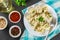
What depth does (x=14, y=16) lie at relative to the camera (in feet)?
4.31

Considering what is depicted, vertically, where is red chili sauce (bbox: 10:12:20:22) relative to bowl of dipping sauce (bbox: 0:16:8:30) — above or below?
above

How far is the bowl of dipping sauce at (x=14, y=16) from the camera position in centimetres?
131

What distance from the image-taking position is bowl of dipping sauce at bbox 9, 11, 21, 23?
4.29ft

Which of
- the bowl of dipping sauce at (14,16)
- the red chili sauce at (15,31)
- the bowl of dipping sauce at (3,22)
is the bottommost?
the red chili sauce at (15,31)

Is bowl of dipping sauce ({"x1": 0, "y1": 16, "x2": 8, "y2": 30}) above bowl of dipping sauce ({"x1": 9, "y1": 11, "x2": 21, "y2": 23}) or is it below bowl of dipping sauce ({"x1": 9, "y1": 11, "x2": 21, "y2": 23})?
below

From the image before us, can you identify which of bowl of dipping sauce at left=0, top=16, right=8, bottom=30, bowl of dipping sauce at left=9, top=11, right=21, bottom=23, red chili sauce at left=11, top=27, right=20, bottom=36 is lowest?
red chili sauce at left=11, top=27, right=20, bottom=36

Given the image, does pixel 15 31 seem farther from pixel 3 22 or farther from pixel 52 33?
pixel 52 33

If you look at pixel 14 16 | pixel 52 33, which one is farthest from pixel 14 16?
pixel 52 33

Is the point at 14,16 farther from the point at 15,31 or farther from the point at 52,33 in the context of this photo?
the point at 52,33

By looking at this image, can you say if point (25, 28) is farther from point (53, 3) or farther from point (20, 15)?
point (53, 3)

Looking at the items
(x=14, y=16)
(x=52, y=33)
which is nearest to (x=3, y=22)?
(x=14, y=16)

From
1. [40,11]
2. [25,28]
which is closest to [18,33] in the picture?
[25,28]

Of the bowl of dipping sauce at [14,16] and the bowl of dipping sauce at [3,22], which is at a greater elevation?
the bowl of dipping sauce at [14,16]

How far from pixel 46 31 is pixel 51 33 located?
0.03 metres
